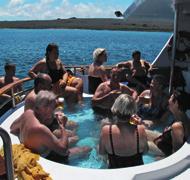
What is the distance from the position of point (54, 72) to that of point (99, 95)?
3.23 ft

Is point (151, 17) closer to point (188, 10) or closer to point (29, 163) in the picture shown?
point (188, 10)

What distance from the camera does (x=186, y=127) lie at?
3.95m

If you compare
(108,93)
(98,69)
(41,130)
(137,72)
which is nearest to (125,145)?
(41,130)

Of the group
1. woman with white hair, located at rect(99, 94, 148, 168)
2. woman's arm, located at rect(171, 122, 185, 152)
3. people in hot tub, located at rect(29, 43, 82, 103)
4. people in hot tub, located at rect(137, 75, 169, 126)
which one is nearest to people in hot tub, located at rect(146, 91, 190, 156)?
woman's arm, located at rect(171, 122, 185, 152)

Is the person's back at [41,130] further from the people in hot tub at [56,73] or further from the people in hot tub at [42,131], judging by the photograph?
the people in hot tub at [56,73]

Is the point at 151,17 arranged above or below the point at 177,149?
above

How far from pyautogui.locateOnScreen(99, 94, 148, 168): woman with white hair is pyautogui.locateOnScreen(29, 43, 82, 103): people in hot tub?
2892 mm

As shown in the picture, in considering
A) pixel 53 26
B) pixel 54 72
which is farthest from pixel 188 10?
pixel 53 26

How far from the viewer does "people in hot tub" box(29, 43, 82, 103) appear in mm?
6422

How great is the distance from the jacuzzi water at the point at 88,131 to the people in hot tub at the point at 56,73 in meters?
0.21

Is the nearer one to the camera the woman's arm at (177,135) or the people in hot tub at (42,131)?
the people in hot tub at (42,131)

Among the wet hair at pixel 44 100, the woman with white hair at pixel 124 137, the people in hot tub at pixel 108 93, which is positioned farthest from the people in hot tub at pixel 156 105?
the wet hair at pixel 44 100

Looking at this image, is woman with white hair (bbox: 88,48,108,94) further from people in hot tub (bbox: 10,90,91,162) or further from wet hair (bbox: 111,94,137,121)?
wet hair (bbox: 111,94,137,121)

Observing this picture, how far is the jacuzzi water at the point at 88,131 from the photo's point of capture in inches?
165
